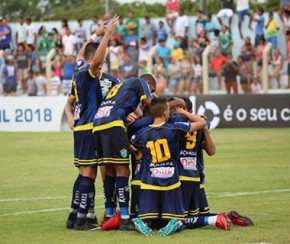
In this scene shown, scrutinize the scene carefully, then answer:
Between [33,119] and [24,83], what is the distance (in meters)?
2.58

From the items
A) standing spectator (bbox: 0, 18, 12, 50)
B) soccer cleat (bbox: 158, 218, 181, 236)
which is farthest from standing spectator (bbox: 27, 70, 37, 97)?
soccer cleat (bbox: 158, 218, 181, 236)

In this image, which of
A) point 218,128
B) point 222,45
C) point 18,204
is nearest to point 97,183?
point 18,204

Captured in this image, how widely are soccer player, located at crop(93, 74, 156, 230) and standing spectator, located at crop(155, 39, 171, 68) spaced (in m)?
18.2

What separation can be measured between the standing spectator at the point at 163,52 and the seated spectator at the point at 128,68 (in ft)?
2.99

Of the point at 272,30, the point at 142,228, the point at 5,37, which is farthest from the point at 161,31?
the point at 142,228

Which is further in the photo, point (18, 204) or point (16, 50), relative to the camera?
point (16, 50)

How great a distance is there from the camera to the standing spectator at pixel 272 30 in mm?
29797

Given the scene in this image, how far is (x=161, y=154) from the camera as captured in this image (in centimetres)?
1066

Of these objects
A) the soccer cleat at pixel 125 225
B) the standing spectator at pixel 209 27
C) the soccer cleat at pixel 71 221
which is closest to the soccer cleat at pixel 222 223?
the soccer cleat at pixel 125 225

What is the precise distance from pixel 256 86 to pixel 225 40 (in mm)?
2378

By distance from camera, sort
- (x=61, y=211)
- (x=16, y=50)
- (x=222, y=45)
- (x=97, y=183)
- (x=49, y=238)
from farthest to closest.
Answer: (x=16, y=50) → (x=222, y=45) → (x=97, y=183) → (x=61, y=211) → (x=49, y=238)

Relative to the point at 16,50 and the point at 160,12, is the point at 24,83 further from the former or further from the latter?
the point at 160,12

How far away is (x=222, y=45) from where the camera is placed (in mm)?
29812

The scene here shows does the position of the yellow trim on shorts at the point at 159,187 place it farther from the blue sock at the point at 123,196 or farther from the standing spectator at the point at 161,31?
the standing spectator at the point at 161,31
